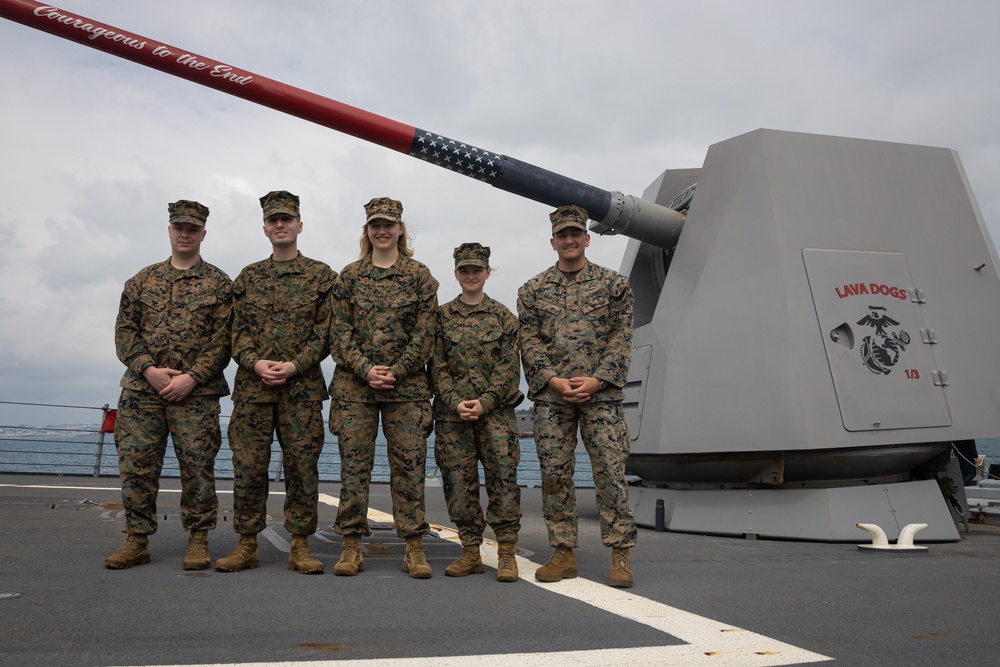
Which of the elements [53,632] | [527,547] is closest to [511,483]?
[527,547]

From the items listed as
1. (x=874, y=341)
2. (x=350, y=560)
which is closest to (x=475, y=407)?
(x=350, y=560)

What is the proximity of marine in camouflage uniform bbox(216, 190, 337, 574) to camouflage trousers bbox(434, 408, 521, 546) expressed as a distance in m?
0.56

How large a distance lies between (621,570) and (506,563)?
45cm

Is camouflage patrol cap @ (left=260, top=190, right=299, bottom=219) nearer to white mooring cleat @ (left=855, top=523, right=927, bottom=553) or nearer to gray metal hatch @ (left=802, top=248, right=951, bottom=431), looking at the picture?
gray metal hatch @ (left=802, top=248, right=951, bottom=431)

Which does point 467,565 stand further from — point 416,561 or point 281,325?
point 281,325

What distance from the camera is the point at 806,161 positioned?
4941 millimetres

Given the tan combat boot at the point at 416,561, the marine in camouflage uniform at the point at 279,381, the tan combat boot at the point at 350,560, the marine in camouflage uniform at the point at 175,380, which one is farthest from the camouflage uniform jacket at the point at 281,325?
the tan combat boot at the point at 416,561

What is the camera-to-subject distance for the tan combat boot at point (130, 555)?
3.08 meters

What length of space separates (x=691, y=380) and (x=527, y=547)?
1442mm

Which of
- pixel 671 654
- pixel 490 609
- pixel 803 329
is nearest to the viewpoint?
pixel 671 654

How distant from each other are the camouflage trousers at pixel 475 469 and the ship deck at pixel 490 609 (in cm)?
24

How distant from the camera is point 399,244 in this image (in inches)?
140

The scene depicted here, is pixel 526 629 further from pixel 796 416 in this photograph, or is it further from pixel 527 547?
pixel 796 416

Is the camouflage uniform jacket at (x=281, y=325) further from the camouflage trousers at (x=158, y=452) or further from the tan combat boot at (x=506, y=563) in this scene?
the tan combat boot at (x=506, y=563)
